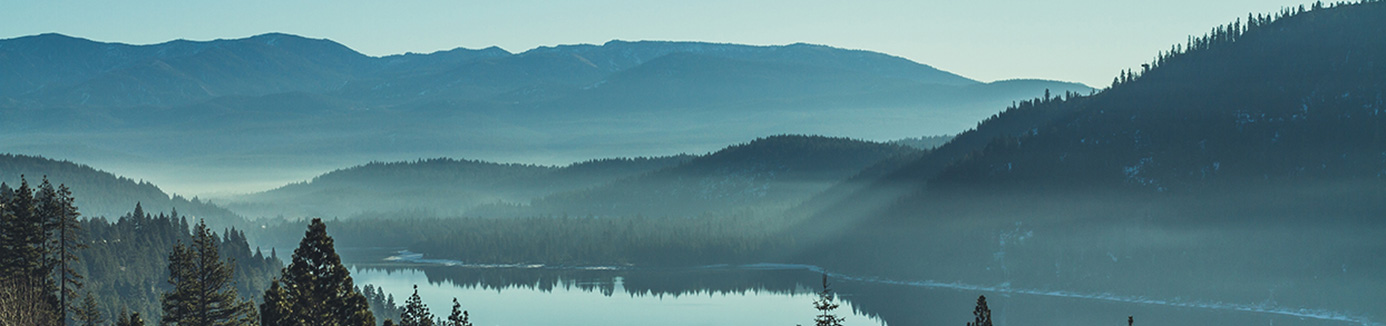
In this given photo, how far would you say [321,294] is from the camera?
177ft

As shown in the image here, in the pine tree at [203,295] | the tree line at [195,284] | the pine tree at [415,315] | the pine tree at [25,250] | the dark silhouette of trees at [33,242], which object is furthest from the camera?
the pine tree at [415,315]

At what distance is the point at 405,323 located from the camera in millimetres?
86812

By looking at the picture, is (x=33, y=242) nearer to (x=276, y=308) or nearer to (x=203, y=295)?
(x=203, y=295)

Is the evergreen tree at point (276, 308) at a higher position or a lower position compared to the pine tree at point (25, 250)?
lower

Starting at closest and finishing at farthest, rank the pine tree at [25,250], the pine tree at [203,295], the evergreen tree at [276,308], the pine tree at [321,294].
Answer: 1. the pine tree at [321,294]
2. the evergreen tree at [276,308]
3. the pine tree at [203,295]
4. the pine tree at [25,250]

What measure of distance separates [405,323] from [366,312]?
107 feet

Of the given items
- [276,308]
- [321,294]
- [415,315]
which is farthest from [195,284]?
[415,315]

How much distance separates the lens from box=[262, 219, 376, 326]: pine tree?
53406 mm

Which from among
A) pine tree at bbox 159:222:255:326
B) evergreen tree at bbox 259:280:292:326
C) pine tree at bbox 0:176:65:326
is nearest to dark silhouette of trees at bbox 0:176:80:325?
pine tree at bbox 0:176:65:326

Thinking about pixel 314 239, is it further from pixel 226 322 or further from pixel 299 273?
pixel 226 322

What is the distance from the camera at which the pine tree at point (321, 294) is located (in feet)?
175

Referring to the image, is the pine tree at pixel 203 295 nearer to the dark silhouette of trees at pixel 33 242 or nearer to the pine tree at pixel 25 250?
the dark silhouette of trees at pixel 33 242

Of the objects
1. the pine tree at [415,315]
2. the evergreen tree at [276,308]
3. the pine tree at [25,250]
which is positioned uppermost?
the pine tree at [25,250]

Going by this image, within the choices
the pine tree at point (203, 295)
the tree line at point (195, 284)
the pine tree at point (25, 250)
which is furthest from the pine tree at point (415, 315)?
the pine tree at point (25, 250)
